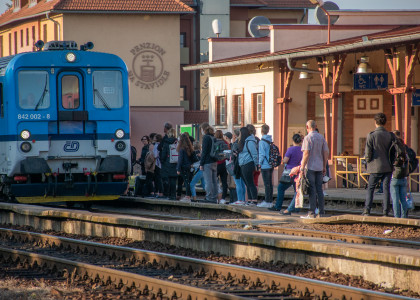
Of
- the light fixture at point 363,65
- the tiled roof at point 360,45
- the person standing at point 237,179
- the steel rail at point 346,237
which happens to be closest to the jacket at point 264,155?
the person standing at point 237,179

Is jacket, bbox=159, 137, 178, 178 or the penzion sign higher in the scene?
the penzion sign

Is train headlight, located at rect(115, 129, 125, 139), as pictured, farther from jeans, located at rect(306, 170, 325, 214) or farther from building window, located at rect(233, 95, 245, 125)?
building window, located at rect(233, 95, 245, 125)

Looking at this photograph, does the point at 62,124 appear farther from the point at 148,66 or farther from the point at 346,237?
the point at 148,66

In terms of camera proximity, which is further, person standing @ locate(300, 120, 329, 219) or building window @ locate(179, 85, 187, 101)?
building window @ locate(179, 85, 187, 101)

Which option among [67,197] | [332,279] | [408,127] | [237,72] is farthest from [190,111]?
[332,279]

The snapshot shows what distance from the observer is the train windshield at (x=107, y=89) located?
18641 mm

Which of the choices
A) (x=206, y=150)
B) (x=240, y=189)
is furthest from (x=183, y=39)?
(x=206, y=150)

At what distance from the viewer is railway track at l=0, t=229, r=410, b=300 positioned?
8895 mm

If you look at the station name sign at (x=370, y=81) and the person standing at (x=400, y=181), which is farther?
the station name sign at (x=370, y=81)

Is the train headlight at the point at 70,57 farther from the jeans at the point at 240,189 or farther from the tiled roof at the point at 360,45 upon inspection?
the tiled roof at the point at 360,45

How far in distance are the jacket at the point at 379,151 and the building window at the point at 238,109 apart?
17.7m

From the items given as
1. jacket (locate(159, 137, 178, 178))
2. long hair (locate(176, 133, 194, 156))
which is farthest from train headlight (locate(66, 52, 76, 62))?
jacket (locate(159, 137, 178, 178))

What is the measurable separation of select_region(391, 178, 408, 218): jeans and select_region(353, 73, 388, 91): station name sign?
1223 centimetres

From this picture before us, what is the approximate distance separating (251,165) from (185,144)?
2.26 m
